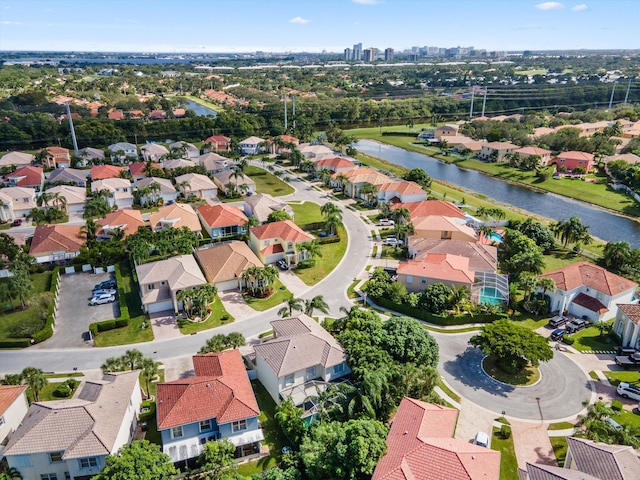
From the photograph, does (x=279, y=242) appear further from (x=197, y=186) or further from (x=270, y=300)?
(x=197, y=186)

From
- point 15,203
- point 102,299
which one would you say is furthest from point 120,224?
point 15,203

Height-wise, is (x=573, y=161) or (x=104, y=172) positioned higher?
(x=573, y=161)

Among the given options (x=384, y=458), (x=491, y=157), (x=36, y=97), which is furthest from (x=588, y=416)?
(x=36, y=97)

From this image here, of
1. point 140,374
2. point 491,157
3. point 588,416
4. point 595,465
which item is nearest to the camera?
point 595,465

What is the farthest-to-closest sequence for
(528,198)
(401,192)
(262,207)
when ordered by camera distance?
1. (528,198)
2. (401,192)
3. (262,207)

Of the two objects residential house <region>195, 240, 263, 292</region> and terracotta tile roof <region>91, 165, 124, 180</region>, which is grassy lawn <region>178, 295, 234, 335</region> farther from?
terracotta tile roof <region>91, 165, 124, 180</region>

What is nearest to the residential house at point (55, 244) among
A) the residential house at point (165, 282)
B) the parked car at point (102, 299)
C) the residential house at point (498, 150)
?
the parked car at point (102, 299)

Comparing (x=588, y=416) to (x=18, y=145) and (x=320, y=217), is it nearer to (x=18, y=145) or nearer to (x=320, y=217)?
(x=320, y=217)
